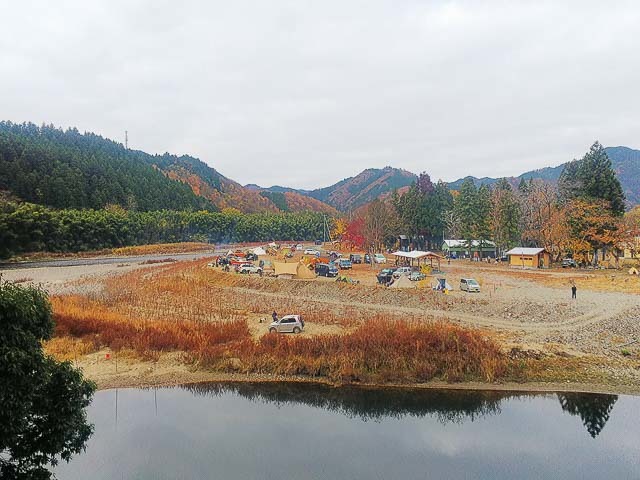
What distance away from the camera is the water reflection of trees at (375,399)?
16.7 metres

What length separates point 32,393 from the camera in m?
8.94

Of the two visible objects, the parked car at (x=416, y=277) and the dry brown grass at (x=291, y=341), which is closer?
the dry brown grass at (x=291, y=341)

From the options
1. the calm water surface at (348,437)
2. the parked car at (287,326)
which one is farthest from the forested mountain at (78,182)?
the calm water surface at (348,437)

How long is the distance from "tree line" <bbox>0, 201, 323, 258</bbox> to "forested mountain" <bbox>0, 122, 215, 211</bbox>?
7.58 metres

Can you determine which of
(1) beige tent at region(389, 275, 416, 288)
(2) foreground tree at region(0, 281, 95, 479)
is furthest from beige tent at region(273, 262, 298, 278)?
(2) foreground tree at region(0, 281, 95, 479)

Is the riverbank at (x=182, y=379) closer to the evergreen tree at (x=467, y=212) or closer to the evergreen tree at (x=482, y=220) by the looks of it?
the evergreen tree at (x=482, y=220)

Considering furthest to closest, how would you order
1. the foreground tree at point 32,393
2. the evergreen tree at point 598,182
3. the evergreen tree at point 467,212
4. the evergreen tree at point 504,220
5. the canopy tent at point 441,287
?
the evergreen tree at point 467,212 < the evergreen tree at point 504,220 < the evergreen tree at point 598,182 < the canopy tent at point 441,287 < the foreground tree at point 32,393

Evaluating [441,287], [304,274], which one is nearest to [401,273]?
[441,287]

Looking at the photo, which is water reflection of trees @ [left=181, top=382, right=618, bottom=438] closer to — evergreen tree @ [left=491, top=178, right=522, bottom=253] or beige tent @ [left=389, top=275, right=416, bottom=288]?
beige tent @ [left=389, top=275, right=416, bottom=288]

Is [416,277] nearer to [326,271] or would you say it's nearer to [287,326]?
[326,271]

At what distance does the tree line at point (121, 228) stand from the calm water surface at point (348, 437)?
6782 centimetres

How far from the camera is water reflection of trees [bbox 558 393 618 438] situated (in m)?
16.1

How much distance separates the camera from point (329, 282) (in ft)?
132

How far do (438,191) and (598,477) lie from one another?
76.6 metres
